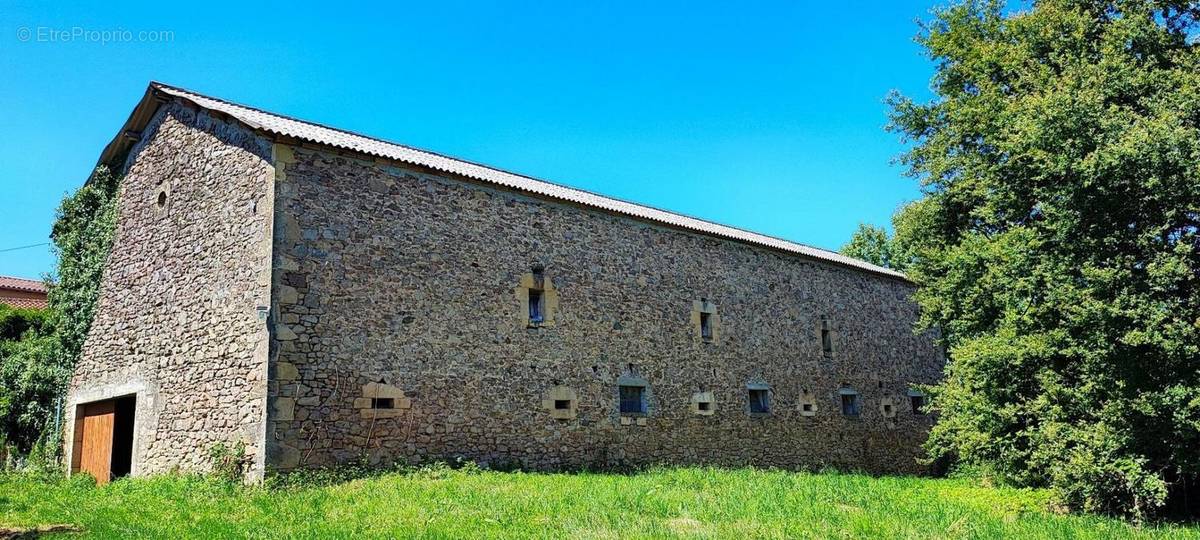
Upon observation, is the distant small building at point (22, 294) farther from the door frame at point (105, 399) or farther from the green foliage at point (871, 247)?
the green foliage at point (871, 247)

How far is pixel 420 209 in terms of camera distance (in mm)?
12547

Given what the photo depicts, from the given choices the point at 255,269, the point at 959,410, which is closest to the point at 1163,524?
the point at 959,410

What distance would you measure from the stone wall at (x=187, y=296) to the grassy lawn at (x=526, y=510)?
84 cm

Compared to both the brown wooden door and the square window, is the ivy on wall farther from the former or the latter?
the square window

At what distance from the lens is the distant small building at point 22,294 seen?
24344 mm

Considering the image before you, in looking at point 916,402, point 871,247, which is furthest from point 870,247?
point 916,402

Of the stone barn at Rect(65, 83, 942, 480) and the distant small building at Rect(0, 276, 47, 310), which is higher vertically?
the distant small building at Rect(0, 276, 47, 310)

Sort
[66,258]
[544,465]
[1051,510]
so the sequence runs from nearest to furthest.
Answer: [1051,510] < [544,465] < [66,258]

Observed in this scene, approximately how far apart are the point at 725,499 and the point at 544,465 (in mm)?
3971

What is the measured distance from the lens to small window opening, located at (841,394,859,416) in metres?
19.3

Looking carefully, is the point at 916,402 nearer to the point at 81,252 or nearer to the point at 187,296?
the point at 187,296

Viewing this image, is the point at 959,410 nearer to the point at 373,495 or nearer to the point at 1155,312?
the point at 1155,312

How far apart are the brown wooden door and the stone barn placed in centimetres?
5

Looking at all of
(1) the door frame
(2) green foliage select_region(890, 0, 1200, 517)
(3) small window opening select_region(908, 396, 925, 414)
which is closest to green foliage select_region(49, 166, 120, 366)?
(1) the door frame
